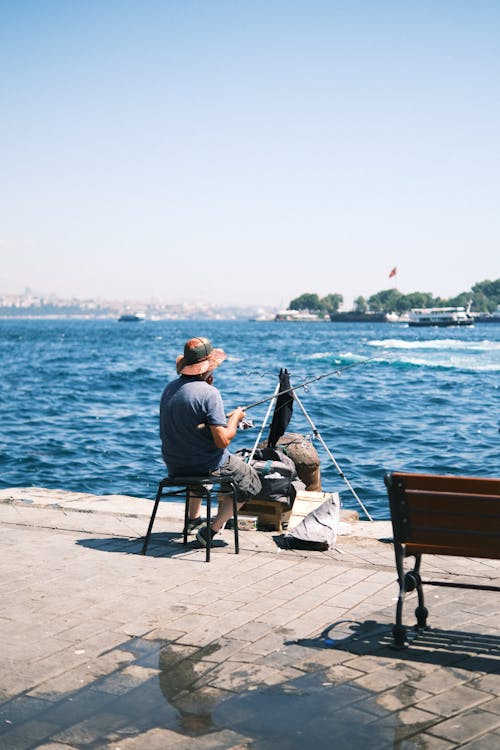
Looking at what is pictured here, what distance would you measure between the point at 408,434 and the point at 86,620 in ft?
53.7

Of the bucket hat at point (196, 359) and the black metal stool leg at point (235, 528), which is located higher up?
the bucket hat at point (196, 359)

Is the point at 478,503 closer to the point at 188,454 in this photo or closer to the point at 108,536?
the point at 188,454

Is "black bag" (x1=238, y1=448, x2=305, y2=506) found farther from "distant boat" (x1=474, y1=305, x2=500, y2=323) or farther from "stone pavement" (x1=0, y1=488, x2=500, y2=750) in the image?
"distant boat" (x1=474, y1=305, x2=500, y2=323)

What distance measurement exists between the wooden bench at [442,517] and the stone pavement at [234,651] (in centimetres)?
42

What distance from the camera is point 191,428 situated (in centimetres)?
595

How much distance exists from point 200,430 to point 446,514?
90.5 inches

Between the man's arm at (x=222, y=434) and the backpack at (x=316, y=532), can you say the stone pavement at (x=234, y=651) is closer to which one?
the backpack at (x=316, y=532)

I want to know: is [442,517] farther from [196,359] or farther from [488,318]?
[488,318]

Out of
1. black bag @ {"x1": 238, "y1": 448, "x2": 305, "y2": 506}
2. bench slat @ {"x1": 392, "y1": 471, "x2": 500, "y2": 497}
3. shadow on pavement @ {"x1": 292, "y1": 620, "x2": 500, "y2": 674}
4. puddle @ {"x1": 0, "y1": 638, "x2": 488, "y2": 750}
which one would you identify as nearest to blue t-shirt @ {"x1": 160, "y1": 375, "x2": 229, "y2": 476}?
black bag @ {"x1": 238, "y1": 448, "x2": 305, "y2": 506}

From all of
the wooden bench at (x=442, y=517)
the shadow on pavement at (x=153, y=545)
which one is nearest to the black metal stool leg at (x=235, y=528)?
the shadow on pavement at (x=153, y=545)

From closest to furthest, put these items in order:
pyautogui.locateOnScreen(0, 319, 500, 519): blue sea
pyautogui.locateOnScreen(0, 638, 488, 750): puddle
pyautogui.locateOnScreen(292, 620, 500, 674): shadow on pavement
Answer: pyautogui.locateOnScreen(0, 638, 488, 750): puddle
pyautogui.locateOnScreen(292, 620, 500, 674): shadow on pavement
pyautogui.locateOnScreen(0, 319, 500, 519): blue sea

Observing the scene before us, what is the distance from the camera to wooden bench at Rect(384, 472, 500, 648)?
13.1 ft

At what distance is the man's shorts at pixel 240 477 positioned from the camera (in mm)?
6066

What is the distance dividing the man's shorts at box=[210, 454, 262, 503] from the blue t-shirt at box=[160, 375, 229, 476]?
0.07 metres
